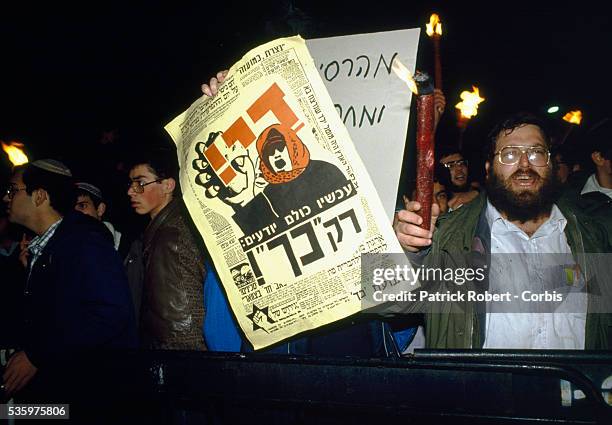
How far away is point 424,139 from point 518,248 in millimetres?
1589

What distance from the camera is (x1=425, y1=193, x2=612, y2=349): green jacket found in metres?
2.12

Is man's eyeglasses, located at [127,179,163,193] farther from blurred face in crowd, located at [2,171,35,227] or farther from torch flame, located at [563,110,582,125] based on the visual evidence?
torch flame, located at [563,110,582,125]

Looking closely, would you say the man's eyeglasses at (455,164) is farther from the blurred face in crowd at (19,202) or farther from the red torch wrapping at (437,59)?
the blurred face in crowd at (19,202)

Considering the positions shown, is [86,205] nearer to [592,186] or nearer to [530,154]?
[530,154]

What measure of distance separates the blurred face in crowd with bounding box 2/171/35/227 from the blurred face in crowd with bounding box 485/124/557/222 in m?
2.97

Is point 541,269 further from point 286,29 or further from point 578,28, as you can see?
point 578,28

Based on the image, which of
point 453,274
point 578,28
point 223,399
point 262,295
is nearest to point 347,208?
point 262,295

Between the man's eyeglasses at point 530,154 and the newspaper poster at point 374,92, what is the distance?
1331mm

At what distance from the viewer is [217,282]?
2.18 m

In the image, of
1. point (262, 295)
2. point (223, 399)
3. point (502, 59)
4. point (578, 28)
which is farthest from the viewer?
point (502, 59)

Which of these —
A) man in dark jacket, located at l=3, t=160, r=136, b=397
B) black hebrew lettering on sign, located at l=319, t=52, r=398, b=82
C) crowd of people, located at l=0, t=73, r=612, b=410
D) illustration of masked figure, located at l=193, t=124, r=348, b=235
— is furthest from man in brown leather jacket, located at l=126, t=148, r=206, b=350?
black hebrew lettering on sign, located at l=319, t=52, r=398, b=82

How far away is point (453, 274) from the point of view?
2.31 m

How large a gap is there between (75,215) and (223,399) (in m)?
1.78

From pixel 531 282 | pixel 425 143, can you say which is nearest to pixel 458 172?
pixel 531 282
